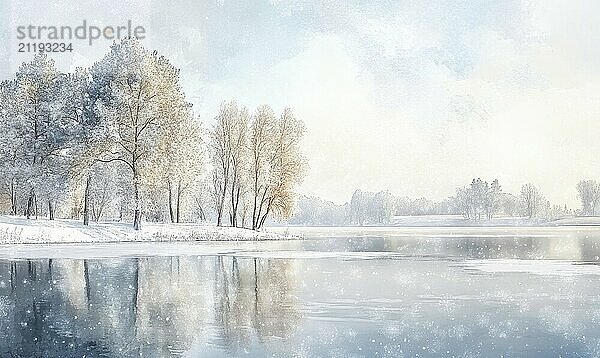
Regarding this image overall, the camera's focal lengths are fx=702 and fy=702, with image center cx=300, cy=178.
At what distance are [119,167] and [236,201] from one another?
1617cm

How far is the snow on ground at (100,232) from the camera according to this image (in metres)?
42.9

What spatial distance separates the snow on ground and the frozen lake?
63.3 ft

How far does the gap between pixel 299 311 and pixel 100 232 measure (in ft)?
119

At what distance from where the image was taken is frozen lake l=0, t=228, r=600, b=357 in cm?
1037

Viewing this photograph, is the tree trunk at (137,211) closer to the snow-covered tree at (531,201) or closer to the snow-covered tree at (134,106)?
the snow-covered tree at (134,106)

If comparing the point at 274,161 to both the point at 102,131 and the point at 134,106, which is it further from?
the point at 102,131


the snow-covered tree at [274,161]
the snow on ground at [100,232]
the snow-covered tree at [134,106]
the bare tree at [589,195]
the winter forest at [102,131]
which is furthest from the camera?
the bare tree at [589,195]

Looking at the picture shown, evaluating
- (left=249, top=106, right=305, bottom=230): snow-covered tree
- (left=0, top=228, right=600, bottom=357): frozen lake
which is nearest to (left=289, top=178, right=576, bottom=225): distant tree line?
(left=249, top=106, right=305, bottom=230): snow-covered tree

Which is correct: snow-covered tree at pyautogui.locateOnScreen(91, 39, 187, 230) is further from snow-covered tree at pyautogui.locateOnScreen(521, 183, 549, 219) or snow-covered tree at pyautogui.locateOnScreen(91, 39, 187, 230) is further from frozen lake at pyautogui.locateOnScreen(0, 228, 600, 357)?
snow-covered tree at pyautogui.locateOnScreen(521, 183, 549, 219)

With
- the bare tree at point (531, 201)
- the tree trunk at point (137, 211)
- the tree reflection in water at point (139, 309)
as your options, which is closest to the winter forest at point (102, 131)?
the tree trunk at point (137, 211)

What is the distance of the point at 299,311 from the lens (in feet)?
45.7

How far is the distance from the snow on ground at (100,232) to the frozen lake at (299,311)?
19307 mm

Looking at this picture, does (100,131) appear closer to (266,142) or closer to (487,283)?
(266,142)

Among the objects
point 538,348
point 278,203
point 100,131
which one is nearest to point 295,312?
point 538,348
